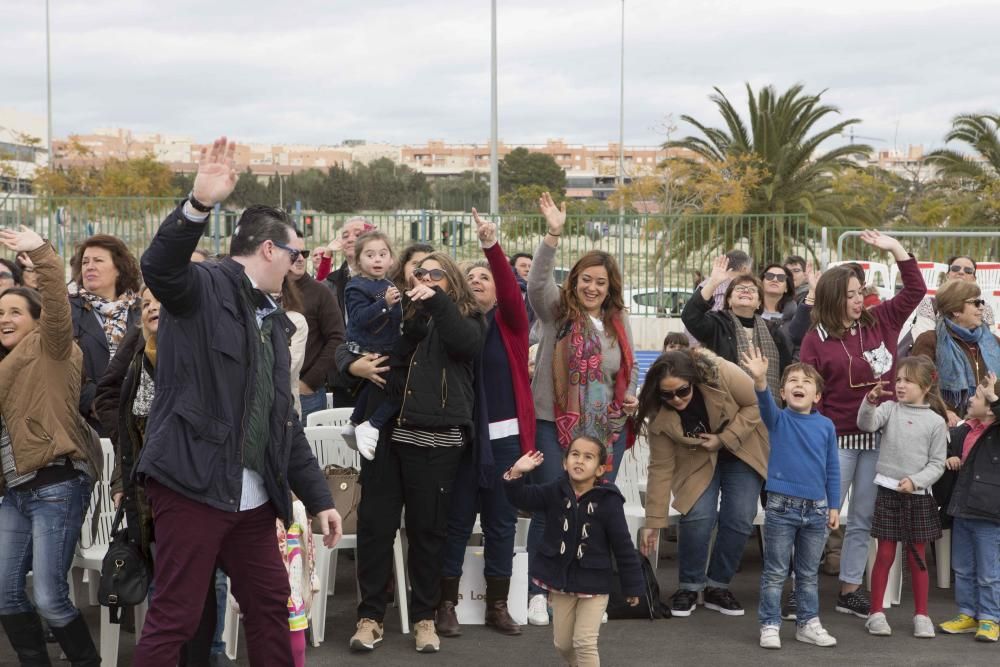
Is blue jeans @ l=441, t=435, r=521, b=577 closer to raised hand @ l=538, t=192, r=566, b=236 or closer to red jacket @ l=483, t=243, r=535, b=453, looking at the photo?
red jacket @ l=483, t=243, r=535, b=453

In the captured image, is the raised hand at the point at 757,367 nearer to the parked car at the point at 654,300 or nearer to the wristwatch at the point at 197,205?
the wristwatch at the point at 197,205

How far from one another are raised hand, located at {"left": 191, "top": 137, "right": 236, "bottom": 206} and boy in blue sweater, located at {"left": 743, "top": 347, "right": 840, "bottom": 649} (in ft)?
10.8

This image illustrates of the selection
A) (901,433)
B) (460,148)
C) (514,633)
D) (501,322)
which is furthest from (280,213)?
(460,148)

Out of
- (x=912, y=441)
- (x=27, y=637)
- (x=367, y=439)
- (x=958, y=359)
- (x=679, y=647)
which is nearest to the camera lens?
(x=27, y=637)

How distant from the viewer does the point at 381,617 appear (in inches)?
236

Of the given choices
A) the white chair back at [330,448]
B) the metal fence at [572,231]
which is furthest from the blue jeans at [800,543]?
the metal fence at [572,231]

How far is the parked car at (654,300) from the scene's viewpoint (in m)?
16.5

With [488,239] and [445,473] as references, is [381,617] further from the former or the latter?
[488,239]

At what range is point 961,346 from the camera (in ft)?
24.7

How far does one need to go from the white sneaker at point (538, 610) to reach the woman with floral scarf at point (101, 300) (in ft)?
7.85

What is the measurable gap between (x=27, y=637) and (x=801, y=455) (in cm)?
379

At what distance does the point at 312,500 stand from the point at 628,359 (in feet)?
7.95

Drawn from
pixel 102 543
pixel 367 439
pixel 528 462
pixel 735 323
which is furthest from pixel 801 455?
pixel 102 543

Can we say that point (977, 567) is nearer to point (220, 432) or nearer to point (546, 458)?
point (546, 458)
